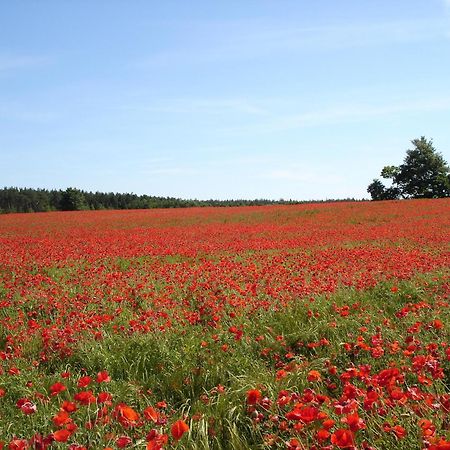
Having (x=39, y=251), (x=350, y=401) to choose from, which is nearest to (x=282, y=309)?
(x=350, y=401)

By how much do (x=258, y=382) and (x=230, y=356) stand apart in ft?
4.01

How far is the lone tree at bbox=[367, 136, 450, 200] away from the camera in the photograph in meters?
60.6

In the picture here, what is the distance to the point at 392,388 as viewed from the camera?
3279mm

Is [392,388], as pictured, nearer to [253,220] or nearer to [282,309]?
[282,309]

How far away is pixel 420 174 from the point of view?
202 feet

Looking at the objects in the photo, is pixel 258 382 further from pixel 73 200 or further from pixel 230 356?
pixel 73 200

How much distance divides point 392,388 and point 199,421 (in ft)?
4.98

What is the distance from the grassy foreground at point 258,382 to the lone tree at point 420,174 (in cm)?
Result: 5901

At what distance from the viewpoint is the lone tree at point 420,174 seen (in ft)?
199

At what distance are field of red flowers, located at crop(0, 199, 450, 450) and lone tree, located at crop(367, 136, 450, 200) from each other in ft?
176

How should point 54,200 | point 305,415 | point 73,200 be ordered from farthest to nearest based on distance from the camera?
point 54,200
point 73,200
point 305,415

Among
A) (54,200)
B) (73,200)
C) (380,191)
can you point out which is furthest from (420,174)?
(54,200)

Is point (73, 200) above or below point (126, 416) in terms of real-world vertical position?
above

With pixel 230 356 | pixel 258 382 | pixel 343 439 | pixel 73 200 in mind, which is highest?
pixel 73 200
